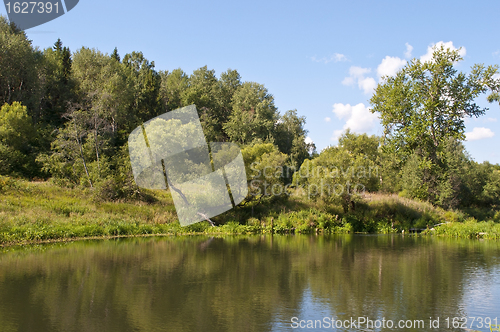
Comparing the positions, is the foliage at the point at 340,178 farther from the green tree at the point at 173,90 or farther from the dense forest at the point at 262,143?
the green tree at the point at 173,90

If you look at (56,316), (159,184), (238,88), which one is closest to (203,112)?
(238,88)

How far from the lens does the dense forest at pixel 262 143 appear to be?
34594 mm

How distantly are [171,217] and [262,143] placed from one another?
15526 mm

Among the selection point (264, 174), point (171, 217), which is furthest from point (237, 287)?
point (264, 174)

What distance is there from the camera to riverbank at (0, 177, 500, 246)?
24.6 m

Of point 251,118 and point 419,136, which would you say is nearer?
point 419,136

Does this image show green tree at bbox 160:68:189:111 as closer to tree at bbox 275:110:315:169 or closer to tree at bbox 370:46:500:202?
tree at bbox 275:110:315:169

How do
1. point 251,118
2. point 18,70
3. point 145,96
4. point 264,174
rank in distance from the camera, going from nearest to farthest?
point 264,174, point 18,70, point 145,96, point 251,118

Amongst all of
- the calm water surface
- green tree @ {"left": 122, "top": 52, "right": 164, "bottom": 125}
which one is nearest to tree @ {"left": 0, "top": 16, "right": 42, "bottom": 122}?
green tree @ {"left": 122, "top": 52, "right": 164, "bottom": 125}

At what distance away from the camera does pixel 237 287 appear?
43.7 ft

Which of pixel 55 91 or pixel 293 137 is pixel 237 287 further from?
pixel 293 137

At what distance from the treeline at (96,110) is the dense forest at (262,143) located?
0.46 feet

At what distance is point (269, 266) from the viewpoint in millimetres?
17109

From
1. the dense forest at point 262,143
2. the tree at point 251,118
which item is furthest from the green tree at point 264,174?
the tree at point 251,118
